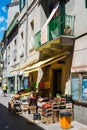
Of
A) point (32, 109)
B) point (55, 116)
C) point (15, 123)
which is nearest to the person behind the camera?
point (55, 116)

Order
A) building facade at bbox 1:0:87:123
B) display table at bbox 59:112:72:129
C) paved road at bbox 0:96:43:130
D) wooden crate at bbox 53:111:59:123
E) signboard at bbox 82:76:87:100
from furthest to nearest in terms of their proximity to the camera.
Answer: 1. wooden crate at bbox 53:111:59:123
2. building facade at bbox 1:0:87:123
3. signboard at bbox 82:76:87:100
4. paved road at bbox 0:96:43:130
5. display table at bbox 59:112:72:129

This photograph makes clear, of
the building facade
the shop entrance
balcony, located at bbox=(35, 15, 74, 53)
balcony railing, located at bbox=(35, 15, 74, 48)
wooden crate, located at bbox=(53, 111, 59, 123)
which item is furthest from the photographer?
the shop entrance

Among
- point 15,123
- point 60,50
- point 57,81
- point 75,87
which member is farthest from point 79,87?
point 57,81

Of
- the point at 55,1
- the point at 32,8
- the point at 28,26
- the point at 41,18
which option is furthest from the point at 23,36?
the point at 55,1

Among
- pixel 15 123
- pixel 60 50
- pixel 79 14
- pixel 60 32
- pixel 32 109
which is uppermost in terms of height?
pixel 79 14

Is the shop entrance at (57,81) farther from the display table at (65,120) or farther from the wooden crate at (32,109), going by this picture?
the display table at (65,120)

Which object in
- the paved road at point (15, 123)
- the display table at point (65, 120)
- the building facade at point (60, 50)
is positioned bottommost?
the paved road at point (15, 123)

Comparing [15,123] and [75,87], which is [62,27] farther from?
[15,123]

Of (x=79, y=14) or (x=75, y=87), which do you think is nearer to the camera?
(x=75, y=87)

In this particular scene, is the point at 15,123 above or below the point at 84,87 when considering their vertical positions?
below

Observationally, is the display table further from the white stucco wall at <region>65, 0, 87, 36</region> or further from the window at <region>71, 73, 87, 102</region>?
the white stucco wall at <region>65, 0, 87, 36</region>

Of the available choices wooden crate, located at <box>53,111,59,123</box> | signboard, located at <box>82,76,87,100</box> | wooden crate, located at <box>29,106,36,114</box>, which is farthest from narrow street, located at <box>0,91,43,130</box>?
signboard, located at <box>82,76,87,100</box>

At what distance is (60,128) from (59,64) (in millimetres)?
4858

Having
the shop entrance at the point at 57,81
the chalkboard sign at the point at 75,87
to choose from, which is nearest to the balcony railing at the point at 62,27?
the chalkboard sign at the point at 75,87
